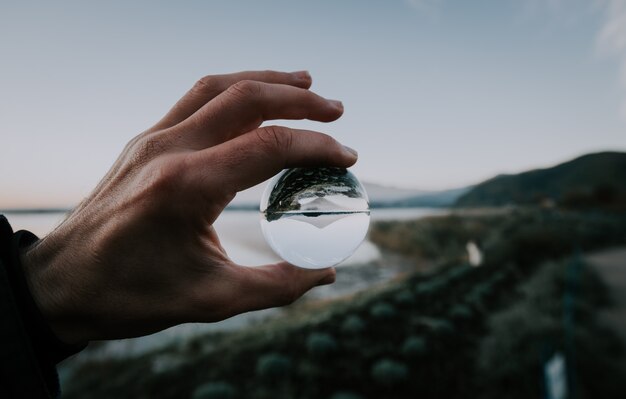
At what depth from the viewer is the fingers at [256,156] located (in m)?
1.18

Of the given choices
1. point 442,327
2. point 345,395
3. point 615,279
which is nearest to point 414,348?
point 442,327

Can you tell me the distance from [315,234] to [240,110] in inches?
23.7

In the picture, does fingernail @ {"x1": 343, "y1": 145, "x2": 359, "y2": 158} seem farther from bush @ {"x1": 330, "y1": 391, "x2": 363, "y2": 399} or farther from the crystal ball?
bush @ {"x1": 330, "y1": 391, "x2": 363, "y2": 399}

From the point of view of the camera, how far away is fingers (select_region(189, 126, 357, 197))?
3.87ft

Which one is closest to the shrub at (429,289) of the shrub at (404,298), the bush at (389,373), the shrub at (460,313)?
the shrub at (404,298)

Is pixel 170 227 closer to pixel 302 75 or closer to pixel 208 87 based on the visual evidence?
pixel 208 87

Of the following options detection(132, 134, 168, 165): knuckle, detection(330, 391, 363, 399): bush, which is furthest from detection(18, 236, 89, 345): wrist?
detection(330, 391, 363, 399): bush

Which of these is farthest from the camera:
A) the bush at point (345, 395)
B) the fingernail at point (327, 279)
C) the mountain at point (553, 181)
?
the mountain at point (553, 181)

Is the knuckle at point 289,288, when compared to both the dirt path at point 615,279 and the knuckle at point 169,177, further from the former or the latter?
the dirt path at point 615,279

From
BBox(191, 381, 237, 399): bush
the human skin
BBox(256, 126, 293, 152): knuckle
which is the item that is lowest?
BBox(191, 381, 237, 399): bush

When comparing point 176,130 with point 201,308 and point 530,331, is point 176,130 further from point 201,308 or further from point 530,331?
point 530,331

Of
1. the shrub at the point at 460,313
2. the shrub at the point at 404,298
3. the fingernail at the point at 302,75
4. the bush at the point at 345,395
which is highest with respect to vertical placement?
the fingernail at the point at 302,75

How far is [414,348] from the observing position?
7.27 meters

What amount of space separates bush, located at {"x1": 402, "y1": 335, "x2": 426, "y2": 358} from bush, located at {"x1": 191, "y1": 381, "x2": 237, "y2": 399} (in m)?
3.61
